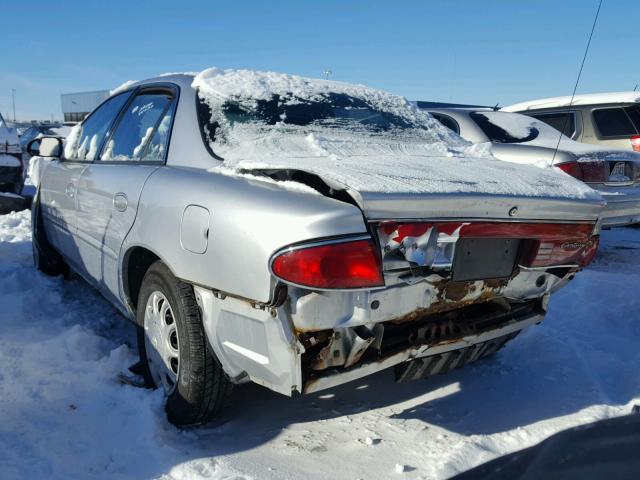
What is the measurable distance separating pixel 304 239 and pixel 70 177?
2.50 m

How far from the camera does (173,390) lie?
8.26 ft

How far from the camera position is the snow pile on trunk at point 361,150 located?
2.17 metres

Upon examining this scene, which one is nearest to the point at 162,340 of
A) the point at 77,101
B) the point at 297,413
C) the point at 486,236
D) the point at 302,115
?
the point at 297,413

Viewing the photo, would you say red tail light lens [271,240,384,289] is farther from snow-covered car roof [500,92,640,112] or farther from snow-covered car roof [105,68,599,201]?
snow-covered car roof [500,92,640,112]

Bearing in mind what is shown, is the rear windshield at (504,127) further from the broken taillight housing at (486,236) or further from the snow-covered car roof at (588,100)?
the broken taillight housing at (486,236)

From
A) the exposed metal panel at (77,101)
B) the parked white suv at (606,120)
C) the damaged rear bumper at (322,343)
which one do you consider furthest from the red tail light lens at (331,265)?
the exposed metal panel at (77,101)

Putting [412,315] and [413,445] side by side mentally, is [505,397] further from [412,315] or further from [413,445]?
[412,315]

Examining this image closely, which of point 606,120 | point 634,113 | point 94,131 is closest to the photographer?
point 94,131

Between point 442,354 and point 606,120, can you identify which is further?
point 606,120

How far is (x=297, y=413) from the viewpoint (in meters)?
2.74

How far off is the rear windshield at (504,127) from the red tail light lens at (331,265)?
4740 mm

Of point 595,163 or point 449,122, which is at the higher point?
point 449,122

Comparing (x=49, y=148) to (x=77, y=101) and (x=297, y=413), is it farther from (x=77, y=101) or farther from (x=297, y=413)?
(x=77, y=101)

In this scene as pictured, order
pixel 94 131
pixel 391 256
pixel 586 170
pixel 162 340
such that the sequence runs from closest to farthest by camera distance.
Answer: pixel 391 256, pixel 162 340, pixel 94 131, pixel 586 170
